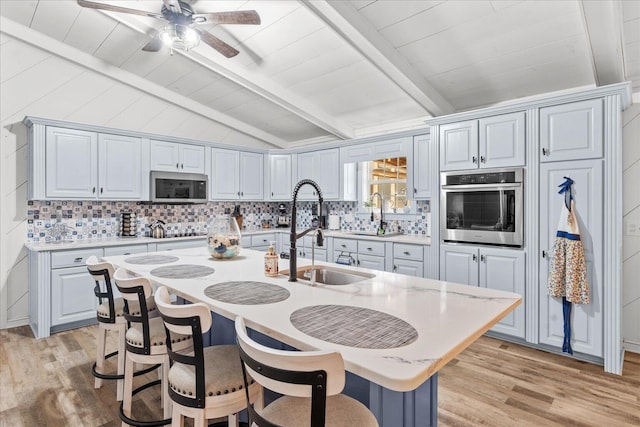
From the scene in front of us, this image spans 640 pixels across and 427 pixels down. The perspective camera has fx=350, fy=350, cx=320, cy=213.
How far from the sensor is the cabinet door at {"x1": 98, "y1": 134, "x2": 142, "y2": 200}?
12.9 ft

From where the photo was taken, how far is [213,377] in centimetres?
136

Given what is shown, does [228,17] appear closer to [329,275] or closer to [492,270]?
[329,275]

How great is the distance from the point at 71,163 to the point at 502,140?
14.1 feet

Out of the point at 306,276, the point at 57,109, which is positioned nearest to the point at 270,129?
the point at 57,109

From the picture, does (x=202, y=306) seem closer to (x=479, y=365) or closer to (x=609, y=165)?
(x=479, y=365)

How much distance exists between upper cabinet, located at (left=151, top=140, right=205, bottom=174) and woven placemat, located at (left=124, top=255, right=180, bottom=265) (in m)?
2.05

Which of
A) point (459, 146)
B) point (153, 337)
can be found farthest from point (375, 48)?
point (153, 337)

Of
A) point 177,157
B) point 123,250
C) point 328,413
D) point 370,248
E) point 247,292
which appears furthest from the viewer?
point 177,157

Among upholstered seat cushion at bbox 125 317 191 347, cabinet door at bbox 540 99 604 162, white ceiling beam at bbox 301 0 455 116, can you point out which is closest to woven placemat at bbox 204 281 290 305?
upholstered seat cushion at bbox 125 317 191 347

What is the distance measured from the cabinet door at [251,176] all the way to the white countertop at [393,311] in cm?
318

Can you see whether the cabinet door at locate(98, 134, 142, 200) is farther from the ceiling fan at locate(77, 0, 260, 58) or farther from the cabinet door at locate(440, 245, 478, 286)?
the cabinet door at locate(440, 245, 478, 286)

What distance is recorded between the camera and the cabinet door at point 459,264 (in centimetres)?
331

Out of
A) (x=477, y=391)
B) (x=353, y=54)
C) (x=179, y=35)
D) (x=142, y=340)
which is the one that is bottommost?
(x=477, y=391)

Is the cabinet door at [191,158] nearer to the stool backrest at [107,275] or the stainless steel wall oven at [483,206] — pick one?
the stool backrest at [107,275]
